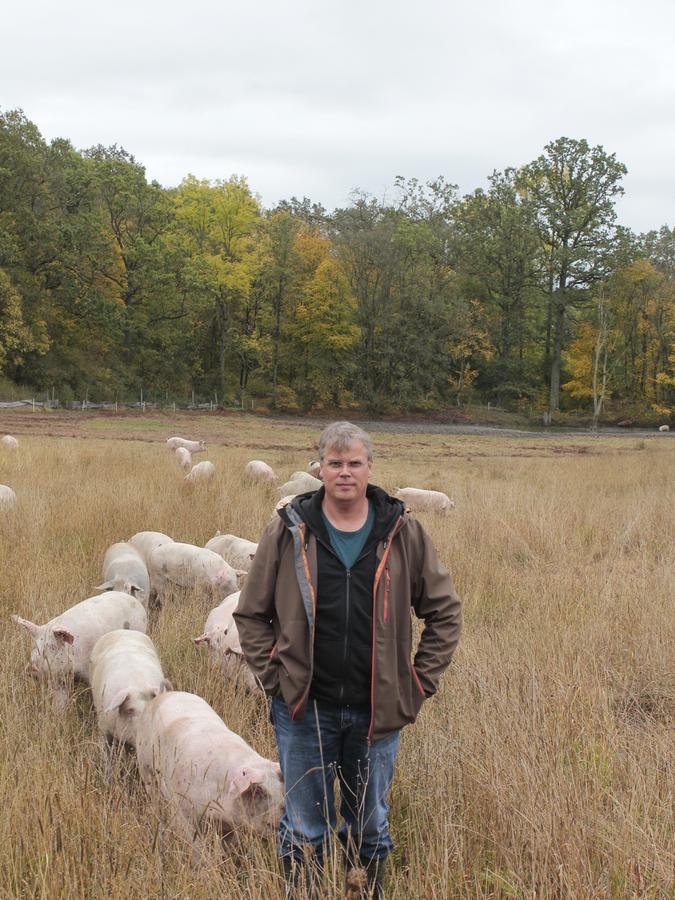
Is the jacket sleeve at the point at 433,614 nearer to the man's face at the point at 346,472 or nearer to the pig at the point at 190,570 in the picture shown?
the man's face at the point at 346,472

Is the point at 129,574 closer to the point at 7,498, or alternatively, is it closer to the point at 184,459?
the point at 7,498

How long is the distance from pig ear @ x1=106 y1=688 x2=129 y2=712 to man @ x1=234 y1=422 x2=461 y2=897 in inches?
68.4

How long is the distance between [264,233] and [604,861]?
52477mm

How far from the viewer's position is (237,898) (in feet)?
10.3

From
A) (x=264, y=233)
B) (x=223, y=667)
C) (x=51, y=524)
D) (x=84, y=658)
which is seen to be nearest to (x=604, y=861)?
(x=223, y=667)

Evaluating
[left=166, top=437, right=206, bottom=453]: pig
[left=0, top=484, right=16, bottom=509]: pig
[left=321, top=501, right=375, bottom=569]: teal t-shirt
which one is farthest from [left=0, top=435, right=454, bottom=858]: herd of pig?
[left=166, top=437, right=206, bottom=453]: pig

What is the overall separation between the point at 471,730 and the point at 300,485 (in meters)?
9.79

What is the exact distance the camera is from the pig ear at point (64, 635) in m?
5.50

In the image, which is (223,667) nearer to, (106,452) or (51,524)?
(51,524)

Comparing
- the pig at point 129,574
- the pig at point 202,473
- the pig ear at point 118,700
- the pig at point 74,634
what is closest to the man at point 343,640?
the pig ear at point 118,700

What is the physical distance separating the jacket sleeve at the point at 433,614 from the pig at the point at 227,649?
2.43 meters

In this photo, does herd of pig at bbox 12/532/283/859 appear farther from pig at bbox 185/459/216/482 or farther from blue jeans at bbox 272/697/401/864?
pig at bbox 185/459/216/482

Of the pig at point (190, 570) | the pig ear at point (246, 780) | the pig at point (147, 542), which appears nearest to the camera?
the pig ear at point (246, 780)

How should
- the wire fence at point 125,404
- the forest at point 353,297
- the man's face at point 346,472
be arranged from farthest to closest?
the forest at point 353,297
the wire fence at point 125,404
the man's face at point 346,472
